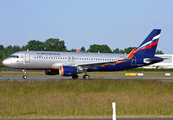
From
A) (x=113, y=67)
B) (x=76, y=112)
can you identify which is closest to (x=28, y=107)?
(x=76, y=112)

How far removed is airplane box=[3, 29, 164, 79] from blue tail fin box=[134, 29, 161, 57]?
74cm

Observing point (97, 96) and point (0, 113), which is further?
point (97, 96)

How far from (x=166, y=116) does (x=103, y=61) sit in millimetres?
24707

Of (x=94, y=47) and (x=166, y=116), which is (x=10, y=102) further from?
(x=94, y=47)

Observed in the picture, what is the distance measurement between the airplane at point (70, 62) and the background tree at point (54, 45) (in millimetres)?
107691

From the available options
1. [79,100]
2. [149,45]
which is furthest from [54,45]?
[79,100]

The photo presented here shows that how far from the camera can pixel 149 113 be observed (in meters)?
14.5

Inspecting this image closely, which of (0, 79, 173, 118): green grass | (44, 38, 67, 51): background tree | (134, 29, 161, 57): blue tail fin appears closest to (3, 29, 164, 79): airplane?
(134, 29, 161, 57): blue tail fin

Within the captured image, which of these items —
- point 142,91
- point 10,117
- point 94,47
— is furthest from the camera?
point 94,47

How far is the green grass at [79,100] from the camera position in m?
14.5

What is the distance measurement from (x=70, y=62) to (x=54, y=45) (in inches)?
4421

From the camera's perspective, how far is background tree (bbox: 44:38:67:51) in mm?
147637

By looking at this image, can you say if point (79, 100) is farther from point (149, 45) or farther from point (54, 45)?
point (54, 45)

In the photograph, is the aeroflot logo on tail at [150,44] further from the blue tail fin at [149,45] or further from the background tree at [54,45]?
the background tree at [54,45]
